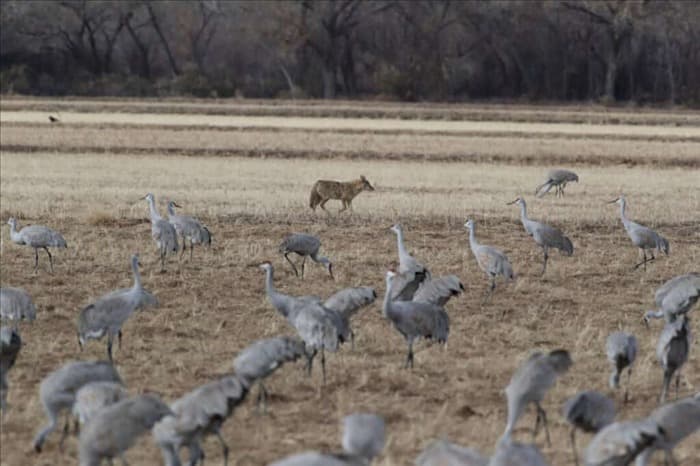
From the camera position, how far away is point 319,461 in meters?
6.61

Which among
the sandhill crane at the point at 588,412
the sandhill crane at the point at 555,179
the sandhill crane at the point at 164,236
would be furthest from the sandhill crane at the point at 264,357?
the sandhill crane at the point at 555,179

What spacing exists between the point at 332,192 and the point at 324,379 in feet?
40.8

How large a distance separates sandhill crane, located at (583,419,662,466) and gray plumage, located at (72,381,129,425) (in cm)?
290

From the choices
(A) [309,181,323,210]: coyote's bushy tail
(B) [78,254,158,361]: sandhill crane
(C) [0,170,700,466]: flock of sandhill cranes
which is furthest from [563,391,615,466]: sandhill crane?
(A) [309,181,323,210]: coyote's bushy tail

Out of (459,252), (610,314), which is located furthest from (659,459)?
(459,252)

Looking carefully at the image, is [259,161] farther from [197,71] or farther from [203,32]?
[203,32]

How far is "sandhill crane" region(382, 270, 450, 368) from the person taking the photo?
11.4m

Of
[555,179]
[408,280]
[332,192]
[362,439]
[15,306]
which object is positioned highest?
[362,439]

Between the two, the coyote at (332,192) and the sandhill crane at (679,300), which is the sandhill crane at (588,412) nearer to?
the sandhill crane at (679,300)

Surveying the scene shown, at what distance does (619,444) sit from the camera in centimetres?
755

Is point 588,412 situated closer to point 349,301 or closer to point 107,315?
point 349,301

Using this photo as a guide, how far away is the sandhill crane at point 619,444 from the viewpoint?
7.53 metres

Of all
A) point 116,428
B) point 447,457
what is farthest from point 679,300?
point 116,428

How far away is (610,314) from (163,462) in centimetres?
676
